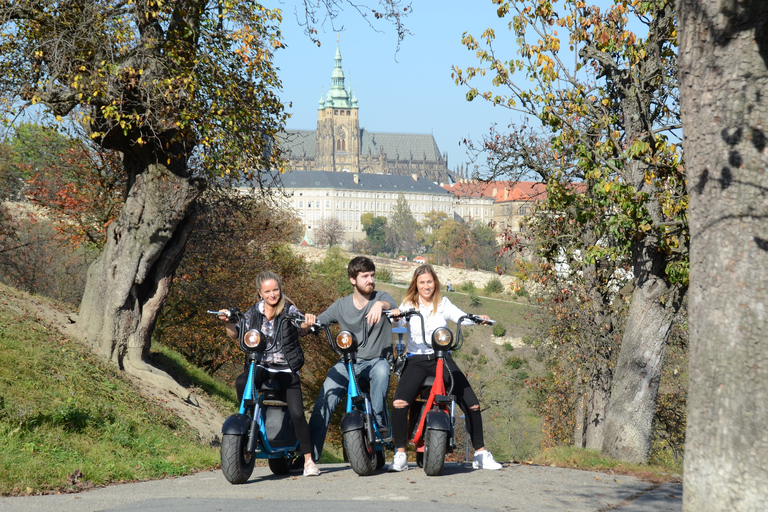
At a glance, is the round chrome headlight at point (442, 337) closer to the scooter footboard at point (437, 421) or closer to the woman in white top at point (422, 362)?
the woman in white top at point (422, 362)

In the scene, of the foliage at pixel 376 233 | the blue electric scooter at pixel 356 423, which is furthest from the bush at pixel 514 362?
the foliage at pixel 376 233

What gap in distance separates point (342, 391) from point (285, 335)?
29.6 inches

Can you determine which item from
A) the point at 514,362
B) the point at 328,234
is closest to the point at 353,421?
the point at 514,362

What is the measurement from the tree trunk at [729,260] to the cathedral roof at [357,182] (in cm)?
17353

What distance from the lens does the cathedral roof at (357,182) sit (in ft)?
592

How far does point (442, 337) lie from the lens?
6.31 meters

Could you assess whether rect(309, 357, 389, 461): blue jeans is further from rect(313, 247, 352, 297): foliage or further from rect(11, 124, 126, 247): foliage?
rect(313, 247, 352, 297): foliage

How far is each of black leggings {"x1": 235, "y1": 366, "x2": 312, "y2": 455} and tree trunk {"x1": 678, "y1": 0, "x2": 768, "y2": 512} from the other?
320 centimetres

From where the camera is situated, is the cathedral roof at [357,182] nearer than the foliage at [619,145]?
No

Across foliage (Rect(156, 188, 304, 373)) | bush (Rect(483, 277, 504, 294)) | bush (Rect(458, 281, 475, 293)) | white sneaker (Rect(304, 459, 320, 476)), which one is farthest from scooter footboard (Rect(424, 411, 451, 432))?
bush (Rect(483, 277, 504, 294))

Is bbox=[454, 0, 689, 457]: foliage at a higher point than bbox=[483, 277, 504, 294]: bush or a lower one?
higher

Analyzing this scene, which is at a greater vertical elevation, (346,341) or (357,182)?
(357,182)

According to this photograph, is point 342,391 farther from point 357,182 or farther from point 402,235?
point 357,182

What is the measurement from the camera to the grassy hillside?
6.32 meters
